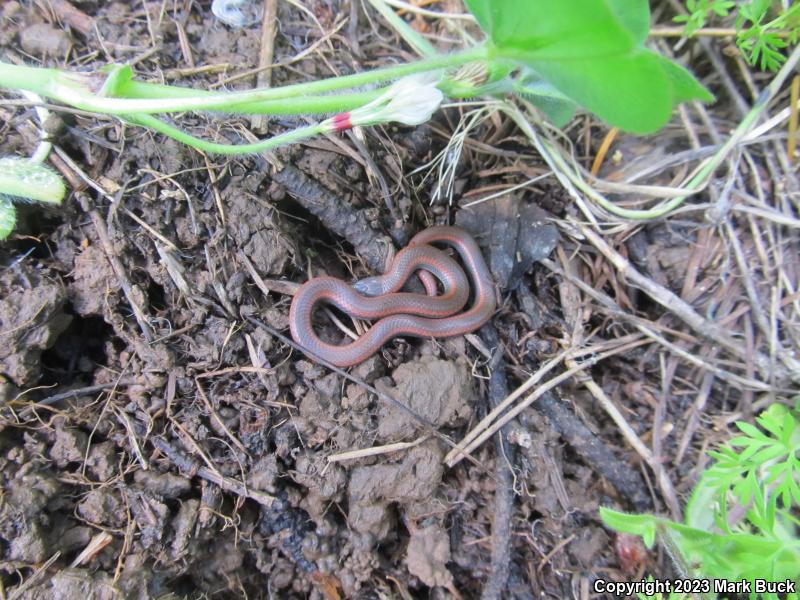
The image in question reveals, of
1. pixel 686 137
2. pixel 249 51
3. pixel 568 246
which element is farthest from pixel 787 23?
pixel 249 51

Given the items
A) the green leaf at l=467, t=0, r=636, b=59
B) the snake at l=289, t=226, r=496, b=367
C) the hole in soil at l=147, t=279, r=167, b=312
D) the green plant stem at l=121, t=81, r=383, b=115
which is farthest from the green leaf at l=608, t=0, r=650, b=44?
the hole in soil at l=147, t=279, r=167, b=312

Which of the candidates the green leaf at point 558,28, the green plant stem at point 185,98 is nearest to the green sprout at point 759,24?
the green leaf at point 558,28

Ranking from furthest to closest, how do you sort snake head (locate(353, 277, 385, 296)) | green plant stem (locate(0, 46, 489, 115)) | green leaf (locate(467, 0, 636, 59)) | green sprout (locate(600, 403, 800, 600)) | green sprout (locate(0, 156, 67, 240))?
snake head (locate(353, 277, 385, 296)) → green sprout (locate(0, 156, 67, 240)) → green sprout (locate(600, 403, 800, 600)) → green plant stem (locate(0, 46, 489, 115)) → green leaf (locate(467, 0, 636, 59))

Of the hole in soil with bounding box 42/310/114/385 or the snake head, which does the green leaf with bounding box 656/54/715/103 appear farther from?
the hole in soil with bounding box 42/310/114/385

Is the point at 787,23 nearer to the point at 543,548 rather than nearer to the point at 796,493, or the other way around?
the point at 796,493

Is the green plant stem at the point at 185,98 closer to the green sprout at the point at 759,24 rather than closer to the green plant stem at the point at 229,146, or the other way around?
the green plant stem at the point at 229,146

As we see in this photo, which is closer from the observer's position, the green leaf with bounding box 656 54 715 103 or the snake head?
the green leaf with bounding box 656 54 715 103

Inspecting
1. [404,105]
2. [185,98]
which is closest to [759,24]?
[404,105]
